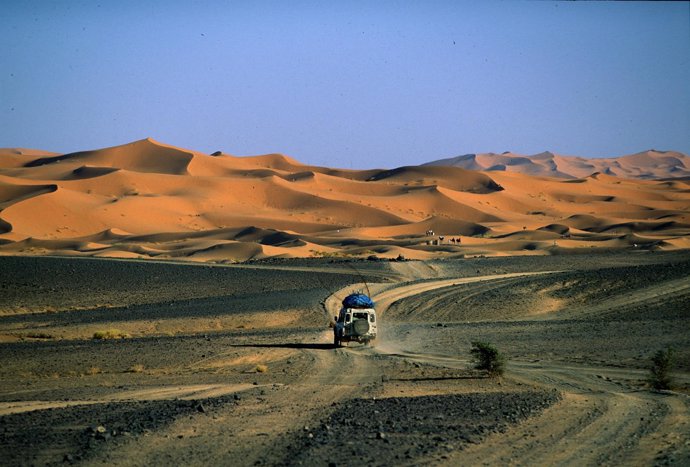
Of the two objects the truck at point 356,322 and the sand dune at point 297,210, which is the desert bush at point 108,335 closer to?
the truck at point 356,322

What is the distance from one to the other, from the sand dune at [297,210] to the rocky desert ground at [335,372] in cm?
2968

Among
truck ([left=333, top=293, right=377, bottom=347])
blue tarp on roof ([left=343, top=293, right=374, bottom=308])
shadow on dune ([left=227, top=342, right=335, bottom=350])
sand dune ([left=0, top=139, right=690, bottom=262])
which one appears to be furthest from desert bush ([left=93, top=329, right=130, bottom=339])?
sand dune ([left=0, top=139, right=690, bottom=262])

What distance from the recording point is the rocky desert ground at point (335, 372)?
45.5 ft

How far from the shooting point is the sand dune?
8488cm

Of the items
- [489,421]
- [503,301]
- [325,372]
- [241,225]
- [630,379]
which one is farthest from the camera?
[241,225]

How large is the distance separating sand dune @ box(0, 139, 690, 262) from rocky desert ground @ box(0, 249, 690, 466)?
29.7 m

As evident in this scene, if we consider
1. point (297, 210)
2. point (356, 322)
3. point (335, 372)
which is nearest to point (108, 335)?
point (356, 322)

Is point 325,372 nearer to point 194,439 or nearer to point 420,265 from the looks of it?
point 194,439

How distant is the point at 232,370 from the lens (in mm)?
24156

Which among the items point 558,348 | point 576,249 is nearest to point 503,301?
point 558,348

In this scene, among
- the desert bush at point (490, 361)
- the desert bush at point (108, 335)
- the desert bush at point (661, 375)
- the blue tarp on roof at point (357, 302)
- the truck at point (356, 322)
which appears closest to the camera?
the desert bush at point (661, 375)

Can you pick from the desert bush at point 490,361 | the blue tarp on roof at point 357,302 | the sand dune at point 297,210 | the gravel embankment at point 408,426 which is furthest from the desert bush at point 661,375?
the sand dune at point 297,210

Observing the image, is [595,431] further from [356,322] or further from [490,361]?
[356,322]

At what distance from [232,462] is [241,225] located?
330ft
